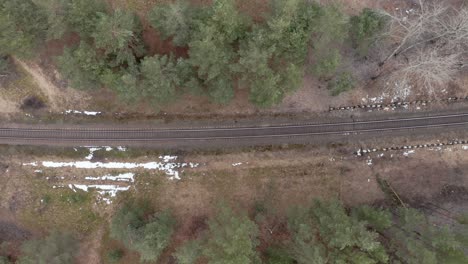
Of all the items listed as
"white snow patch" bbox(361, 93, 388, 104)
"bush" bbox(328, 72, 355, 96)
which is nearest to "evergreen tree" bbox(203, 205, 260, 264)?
"bush" bbox(328, 72, 355, 96)

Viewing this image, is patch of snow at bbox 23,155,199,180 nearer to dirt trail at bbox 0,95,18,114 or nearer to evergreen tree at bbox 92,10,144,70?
dirt trail at bbox 0,95,18,114

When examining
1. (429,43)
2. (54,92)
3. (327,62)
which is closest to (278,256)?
(327,62)

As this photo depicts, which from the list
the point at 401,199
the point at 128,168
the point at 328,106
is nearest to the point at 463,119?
the point at 401,199

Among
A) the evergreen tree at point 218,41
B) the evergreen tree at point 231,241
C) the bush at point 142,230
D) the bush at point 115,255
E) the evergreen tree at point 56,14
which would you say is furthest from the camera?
the bush at point 115,255

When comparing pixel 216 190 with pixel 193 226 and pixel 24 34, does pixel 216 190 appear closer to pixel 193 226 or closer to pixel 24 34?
pixel 193 226

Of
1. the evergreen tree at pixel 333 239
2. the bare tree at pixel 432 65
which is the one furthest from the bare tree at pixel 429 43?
the evergreen tree at pixel 333 239

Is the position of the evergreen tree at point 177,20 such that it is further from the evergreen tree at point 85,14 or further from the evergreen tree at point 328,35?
the evergreen tree at point 328,35
